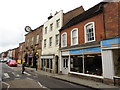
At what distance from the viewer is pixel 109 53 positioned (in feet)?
30.3

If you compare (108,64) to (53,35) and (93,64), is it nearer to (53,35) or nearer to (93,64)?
(93,64)

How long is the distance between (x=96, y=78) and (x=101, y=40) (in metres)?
3.63

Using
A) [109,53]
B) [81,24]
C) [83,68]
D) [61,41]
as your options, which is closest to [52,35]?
[61,41]

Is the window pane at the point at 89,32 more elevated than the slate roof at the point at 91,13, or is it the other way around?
the slate roof at the point at 91,13

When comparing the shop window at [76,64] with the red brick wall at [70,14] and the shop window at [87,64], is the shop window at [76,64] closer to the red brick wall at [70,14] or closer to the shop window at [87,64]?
the shop window at [87,64]

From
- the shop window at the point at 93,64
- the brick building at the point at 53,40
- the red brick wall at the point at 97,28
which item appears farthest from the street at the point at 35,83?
the brick building at the point at 53,40

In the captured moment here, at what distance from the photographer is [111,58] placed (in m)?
9.03

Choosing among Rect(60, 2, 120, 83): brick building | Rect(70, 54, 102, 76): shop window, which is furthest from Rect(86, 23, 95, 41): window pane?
Rect(70, 54, 102, 76): shop window

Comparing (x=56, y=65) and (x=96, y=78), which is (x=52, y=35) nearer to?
(x=56, y=65)

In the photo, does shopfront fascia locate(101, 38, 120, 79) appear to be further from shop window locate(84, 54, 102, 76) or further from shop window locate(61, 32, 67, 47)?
shop window locate(61, 32, 67, 47)

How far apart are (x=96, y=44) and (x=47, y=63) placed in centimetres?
1167

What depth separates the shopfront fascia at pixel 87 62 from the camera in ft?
34.3

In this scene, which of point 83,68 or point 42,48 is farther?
point 42,48

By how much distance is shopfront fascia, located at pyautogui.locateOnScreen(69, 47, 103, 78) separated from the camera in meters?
10.5
